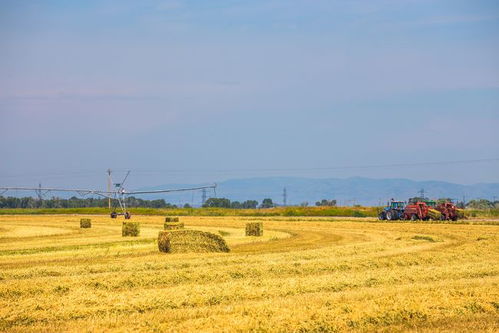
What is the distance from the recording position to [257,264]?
2220 centimetres

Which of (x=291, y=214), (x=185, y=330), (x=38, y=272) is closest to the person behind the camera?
(x=185, y=330)

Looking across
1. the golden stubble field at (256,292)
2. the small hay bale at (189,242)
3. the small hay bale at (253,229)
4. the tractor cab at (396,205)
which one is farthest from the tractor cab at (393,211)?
the small hay bale at (189,242)

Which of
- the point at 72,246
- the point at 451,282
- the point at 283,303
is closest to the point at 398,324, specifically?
the point at 283,303

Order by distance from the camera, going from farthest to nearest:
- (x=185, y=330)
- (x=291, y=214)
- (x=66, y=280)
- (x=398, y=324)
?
1. (x=291, y=214)
2. (x=66, y=280)
3. (x=398, y=324)
4. (x=185, y=330)

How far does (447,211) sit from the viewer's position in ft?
212

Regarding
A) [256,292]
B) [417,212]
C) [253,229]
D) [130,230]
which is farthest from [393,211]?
[256,292]

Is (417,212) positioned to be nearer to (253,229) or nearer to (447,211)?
(447,211)

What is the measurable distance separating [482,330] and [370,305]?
7.27ft

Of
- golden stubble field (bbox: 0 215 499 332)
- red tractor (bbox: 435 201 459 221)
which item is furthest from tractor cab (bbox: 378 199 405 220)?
golden stubble field (bbox: 0 215 499 332)

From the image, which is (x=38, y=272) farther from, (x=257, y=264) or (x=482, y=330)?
(x=482, y=330)

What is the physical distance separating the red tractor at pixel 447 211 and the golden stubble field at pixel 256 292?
126 ft

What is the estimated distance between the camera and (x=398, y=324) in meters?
13.5

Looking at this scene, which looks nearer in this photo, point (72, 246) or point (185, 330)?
point (185, 330)

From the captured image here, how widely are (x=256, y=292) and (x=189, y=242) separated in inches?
468
